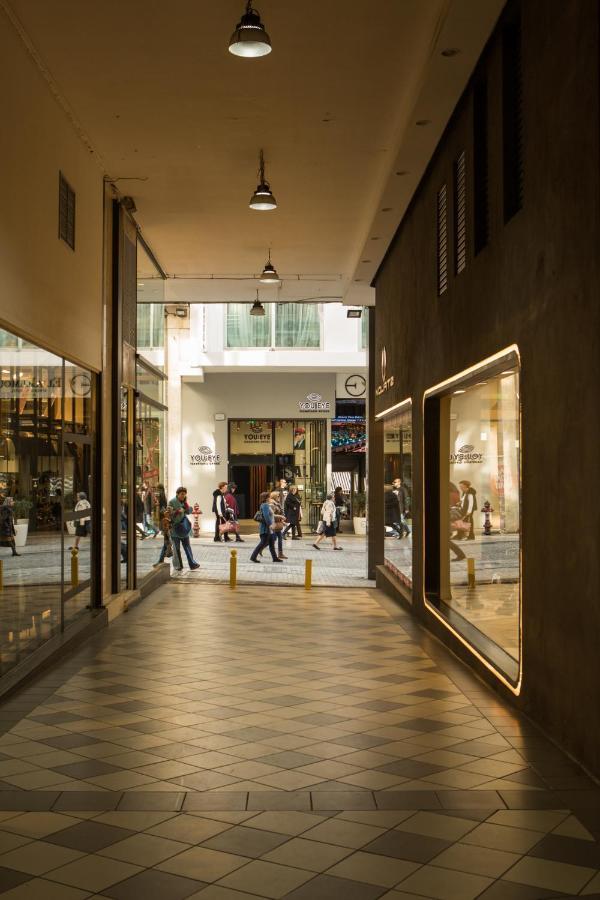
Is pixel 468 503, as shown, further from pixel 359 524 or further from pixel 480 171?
pixel 359 524

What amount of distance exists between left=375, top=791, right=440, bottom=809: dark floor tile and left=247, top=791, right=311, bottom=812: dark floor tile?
39 cm

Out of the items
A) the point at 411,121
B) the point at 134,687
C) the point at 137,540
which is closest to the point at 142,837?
the point at 134,687

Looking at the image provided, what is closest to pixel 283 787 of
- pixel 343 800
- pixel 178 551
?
pixel 343 800

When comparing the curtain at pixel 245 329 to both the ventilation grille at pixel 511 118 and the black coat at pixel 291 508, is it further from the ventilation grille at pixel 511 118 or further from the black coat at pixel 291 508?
the ventilation grille at pixel 511 118

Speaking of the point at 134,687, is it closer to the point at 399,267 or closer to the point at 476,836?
the point at 476,836

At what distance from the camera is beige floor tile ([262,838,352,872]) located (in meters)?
4.30

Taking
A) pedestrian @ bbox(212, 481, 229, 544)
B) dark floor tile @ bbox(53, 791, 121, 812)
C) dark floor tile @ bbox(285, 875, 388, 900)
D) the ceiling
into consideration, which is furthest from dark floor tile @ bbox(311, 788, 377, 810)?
pedestrian @ bbox(212, 481, 229, 544)

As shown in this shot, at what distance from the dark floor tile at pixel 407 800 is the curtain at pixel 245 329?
24189mm

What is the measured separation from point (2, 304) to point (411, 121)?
13.8ft

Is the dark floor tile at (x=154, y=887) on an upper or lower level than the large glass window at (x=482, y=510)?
lower

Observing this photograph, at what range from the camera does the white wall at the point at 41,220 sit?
→ 744cm

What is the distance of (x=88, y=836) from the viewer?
183 inches

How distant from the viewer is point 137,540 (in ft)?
45.5

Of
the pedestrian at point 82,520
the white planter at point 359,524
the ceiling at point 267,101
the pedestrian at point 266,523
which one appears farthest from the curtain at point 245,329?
the pedestrian at point 82,520
